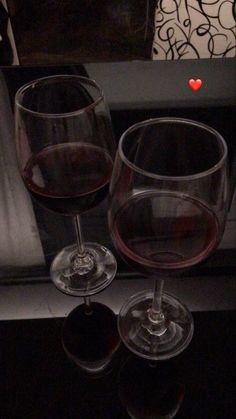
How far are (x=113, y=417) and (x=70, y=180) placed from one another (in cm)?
23

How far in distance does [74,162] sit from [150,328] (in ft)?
0.68

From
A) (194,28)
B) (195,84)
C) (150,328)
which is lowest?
(194,28)

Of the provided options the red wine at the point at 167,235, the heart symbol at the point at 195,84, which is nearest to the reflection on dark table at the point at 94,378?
the red wine at the point at 167,235

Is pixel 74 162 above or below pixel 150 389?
above

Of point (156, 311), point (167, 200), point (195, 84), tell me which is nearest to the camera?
point (167, 200)

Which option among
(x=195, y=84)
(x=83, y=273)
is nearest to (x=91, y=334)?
(x=83, y=273)

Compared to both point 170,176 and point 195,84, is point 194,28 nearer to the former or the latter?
point 195,84

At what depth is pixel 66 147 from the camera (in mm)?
464

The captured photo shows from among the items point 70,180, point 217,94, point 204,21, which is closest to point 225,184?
point 70,180

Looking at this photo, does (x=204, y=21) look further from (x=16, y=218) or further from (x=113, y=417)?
(x=113, y=417)

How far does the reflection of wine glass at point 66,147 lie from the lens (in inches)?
17.3

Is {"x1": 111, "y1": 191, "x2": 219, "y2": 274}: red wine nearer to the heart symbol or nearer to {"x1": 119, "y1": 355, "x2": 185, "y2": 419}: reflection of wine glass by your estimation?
{"x1": 119, "y1": 355, "x2": 185, "y2": 419}: reflection of wine glass

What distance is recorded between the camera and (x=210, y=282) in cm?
51

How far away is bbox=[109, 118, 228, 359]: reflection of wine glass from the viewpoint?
0.36 metres
